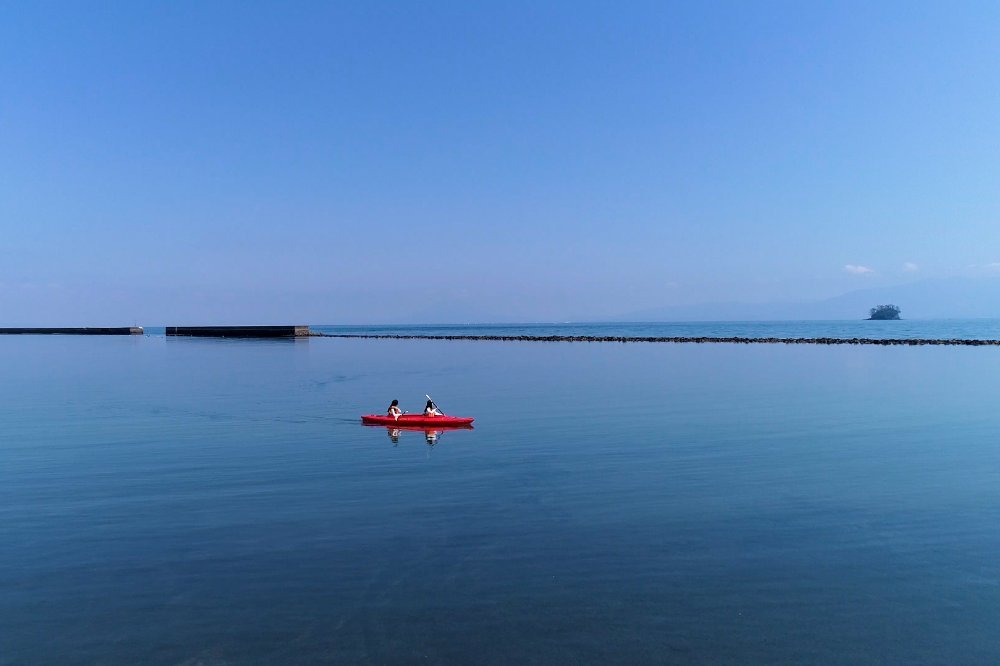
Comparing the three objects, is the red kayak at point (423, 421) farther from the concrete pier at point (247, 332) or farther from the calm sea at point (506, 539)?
the concrete pier at point (247, 332)

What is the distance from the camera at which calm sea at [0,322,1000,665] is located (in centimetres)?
1071

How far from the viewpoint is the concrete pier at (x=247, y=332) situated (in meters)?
175

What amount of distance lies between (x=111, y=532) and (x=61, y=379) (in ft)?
161

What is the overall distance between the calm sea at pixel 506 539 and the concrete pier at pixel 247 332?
14336 centimetres

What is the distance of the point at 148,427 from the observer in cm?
3212

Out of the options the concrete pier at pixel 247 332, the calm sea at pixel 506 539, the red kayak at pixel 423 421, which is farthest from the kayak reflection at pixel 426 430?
the concrete pier at pixel 247 332

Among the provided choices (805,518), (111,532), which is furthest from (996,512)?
(111,532)

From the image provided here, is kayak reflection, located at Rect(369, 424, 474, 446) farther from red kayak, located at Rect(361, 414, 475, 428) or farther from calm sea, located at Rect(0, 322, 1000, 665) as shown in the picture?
calm sea, located at Rect(0, 322, 1000, 665)

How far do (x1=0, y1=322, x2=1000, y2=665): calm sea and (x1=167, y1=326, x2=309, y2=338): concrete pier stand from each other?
143361 mm

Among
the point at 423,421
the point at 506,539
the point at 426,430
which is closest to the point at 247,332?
the point at 423,421

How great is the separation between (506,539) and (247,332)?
178m

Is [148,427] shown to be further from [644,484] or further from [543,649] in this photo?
[543,649]

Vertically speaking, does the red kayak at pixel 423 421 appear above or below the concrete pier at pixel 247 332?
below

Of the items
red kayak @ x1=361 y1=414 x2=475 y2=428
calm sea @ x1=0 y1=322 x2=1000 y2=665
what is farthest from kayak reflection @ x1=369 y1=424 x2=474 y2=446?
calm sea @ x1=0 y1=322 x2=1000 y2=665
